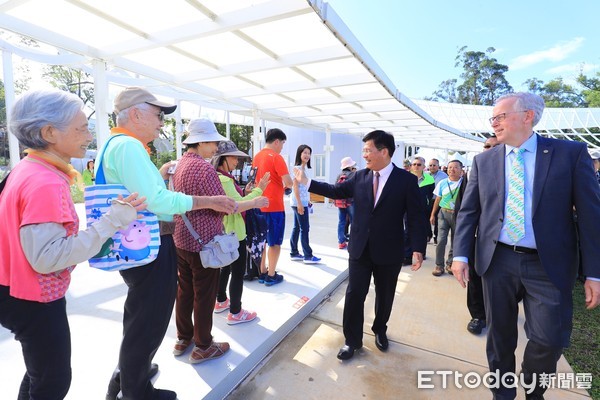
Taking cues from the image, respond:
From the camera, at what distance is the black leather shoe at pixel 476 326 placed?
303 centimetres

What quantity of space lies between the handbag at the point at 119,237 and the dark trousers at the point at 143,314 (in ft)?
0.35

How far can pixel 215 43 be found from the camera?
409 cm

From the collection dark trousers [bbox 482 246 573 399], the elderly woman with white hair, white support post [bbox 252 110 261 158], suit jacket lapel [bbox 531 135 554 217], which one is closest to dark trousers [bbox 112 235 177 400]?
the elderly woman with white hair

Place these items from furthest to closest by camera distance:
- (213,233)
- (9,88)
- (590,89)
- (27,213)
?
(590,89) < (9,88) < (213,233) < (27,213)

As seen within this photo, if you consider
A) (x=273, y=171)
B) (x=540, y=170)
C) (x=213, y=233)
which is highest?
(x=540, y=170)

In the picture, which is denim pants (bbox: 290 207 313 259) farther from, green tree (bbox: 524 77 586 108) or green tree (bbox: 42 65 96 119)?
green tree (bbox: 524 77 586 108)

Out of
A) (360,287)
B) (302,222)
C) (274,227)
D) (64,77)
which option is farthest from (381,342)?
(64,77)

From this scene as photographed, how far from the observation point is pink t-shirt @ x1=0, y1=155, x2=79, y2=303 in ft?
3.76

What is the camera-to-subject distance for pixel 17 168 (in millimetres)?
1234

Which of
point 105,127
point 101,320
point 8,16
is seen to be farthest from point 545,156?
point 8,16

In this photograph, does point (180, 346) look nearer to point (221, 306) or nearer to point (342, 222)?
point (221, 306)

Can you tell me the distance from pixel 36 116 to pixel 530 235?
2.59 meters

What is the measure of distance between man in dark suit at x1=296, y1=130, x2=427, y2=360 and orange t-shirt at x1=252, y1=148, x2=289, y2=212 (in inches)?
36.3

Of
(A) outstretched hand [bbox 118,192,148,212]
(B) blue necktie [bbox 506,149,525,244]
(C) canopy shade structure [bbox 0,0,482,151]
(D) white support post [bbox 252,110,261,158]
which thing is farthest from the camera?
(D) white support post [bbox 252,110,261,158]
